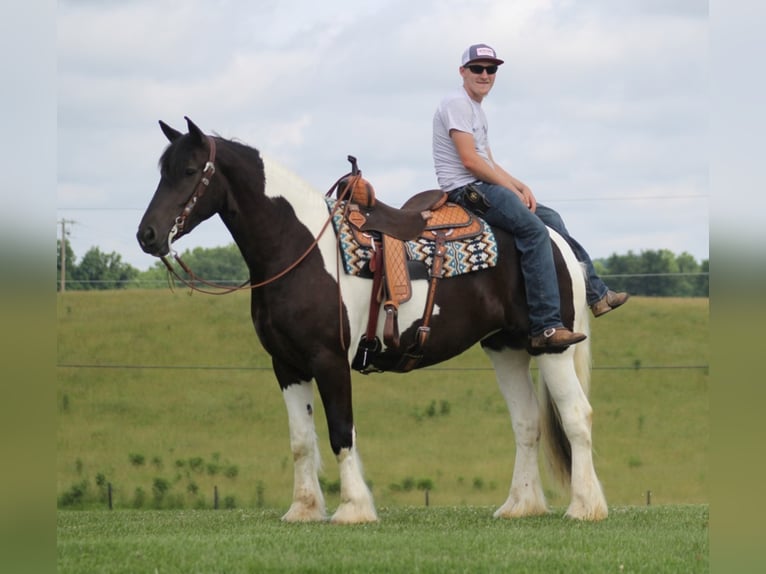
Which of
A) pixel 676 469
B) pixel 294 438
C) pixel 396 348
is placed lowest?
pixel 676 469

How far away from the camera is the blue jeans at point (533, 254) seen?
8.25 meters

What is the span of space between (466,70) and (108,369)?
766 inches

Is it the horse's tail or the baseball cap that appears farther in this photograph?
the horse's tail

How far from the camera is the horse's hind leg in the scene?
8.79 m

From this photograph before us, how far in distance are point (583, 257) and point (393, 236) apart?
1827 mm

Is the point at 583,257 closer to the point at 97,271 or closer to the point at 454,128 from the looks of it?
the point at 454,128

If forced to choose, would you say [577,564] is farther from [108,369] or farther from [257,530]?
[108,369]

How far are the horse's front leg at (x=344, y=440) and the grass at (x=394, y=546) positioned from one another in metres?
0.17

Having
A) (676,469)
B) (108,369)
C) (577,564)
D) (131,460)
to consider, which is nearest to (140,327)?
(108,369)

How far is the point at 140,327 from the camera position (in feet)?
91.1

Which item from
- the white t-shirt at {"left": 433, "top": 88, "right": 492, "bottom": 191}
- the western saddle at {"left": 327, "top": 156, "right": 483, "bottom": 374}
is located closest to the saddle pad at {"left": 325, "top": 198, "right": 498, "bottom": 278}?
the western saddle at {"left": 327, "top": 156, "right": 483, "bottom": 374}

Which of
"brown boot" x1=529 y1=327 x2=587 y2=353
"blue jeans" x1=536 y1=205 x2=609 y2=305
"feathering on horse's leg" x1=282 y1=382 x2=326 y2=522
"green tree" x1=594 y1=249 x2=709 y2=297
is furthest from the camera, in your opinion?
"green tree" x1=594 y1=249 x2=709 y2=297

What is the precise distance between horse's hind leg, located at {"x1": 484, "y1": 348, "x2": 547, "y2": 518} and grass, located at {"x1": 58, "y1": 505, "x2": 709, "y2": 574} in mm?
287

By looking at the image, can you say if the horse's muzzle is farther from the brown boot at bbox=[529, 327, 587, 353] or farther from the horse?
the brown boot at bbox=[529, 327, 587, 353]
